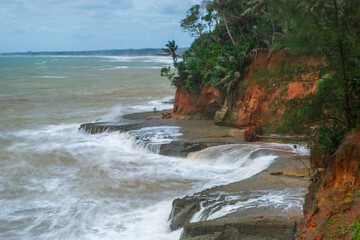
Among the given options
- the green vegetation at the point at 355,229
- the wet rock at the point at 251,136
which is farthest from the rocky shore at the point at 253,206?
the green vegetation at the point at 355,229

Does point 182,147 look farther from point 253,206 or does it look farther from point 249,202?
point 253,206

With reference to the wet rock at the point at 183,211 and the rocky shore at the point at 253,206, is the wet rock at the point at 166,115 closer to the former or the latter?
the rocky shore at the point at 253,206

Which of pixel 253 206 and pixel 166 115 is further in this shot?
pixel 166 115

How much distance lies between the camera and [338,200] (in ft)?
25.8

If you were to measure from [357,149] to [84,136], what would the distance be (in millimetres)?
18657

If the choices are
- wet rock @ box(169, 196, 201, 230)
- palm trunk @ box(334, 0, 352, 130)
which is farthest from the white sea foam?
palm trunk @ box(334, 0, 352, 130)

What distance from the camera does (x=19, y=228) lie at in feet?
40.9

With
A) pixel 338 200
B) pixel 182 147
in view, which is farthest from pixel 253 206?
pixel 182 147

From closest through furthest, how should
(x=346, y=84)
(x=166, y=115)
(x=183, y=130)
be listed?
(x=346, y=84), (x=183, y=130), (x=166, y=115)

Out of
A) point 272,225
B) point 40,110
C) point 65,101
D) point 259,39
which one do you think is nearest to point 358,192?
point 272,225

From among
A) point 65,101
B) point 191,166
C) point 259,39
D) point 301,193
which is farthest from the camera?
point 65,101

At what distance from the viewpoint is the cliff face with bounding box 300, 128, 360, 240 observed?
7398mm

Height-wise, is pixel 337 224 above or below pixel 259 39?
below

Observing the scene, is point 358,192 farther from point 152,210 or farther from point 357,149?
point 152,210
